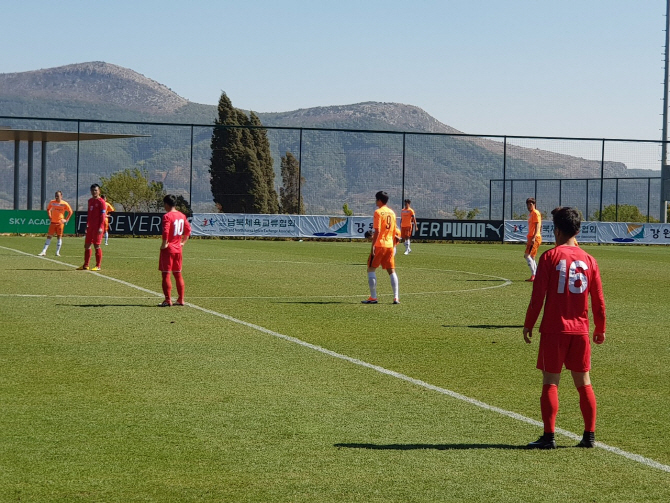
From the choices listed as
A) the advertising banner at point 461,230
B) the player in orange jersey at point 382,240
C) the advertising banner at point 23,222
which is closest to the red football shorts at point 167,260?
the player in orange jersey at point 382,240

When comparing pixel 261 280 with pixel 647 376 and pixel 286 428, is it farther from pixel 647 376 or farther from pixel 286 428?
pixel 286 428

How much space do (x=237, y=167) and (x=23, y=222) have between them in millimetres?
28977

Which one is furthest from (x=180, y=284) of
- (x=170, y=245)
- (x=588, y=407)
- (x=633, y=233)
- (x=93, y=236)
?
(x=633, y=233)

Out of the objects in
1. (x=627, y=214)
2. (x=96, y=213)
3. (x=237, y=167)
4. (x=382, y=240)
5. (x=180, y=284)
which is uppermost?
(x=237, y=167)

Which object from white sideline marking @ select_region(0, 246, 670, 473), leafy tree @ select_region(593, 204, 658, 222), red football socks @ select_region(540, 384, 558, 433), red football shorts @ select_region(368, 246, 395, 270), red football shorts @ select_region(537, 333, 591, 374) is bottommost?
white sideline marking @ select_region(0, 246, 670, 473)

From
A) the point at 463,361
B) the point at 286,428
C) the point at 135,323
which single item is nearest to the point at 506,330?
the point at 463,361

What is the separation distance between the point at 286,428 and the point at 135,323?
6700 millimetres

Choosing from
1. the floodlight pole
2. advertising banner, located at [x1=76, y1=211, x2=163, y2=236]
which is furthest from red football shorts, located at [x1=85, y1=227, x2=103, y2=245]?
the floodlight pole

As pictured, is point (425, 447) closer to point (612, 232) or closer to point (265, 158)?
point (612, 232)

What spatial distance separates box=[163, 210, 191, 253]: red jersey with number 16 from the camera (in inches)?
609

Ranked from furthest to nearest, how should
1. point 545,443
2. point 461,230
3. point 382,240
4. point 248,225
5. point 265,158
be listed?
point 265,158, point 461,230, point 248,225, point 382,240, point 545,443

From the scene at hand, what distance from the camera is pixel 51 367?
989cm

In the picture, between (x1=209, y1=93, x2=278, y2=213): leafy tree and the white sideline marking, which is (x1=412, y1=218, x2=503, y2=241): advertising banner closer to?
(x1=209, y1=93, x2=278, y2=213): leafy tree

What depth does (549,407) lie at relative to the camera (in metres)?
6.84
